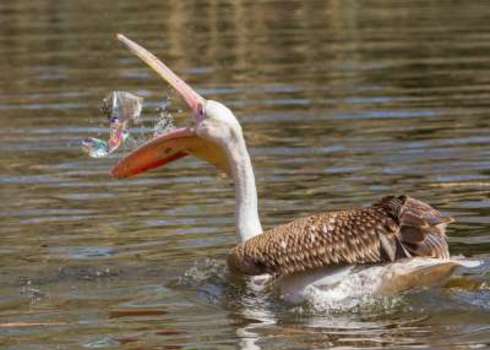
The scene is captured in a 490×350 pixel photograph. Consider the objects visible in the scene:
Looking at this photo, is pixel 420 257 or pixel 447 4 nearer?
pixel 420 257

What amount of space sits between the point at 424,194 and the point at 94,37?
36.8 ft

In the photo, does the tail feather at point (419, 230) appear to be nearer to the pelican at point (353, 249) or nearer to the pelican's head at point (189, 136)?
the pelican at point (353, 249)

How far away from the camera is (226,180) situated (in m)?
11.0

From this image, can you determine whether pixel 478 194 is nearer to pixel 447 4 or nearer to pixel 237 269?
pixel 237 269

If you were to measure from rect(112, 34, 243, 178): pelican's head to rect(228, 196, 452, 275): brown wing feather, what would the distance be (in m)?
0.71

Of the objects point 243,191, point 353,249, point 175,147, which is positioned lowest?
point 353,249

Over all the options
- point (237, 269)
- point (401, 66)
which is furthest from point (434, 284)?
point (401, 66)

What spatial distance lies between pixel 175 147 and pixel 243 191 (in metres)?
0.50

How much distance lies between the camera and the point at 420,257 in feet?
24.5

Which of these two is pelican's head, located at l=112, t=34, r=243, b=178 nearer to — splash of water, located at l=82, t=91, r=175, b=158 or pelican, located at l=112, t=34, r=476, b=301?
pelican, located at l=112, t=34, r=476, b=301

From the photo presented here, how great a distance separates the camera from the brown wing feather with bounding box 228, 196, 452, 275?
7488 millimetres

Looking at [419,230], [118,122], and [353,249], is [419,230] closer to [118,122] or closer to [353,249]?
[353,249]

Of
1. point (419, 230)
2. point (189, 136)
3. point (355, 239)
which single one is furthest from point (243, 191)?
point (419, 230)

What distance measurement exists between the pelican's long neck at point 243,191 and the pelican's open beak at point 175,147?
0.13 meters
